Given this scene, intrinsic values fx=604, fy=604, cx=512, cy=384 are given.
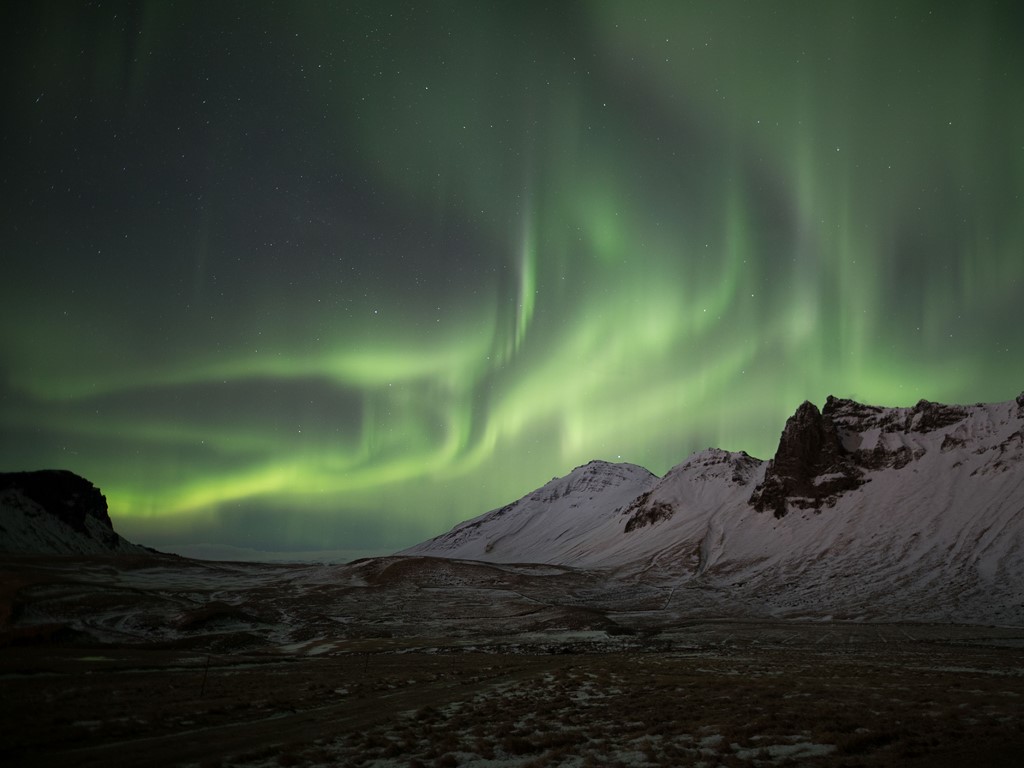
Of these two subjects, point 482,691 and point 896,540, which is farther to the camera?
point 896,540

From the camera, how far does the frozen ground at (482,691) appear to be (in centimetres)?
1858

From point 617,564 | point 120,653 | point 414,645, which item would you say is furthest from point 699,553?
point 120,653

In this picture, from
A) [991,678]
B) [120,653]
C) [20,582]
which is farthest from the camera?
[20,582]

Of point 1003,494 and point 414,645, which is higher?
point 1003,494

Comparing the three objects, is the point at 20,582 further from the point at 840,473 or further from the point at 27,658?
A: the point at 840,473

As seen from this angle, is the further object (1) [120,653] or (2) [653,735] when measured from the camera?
(1) [120,653]

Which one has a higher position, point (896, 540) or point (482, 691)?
point (896, 540)

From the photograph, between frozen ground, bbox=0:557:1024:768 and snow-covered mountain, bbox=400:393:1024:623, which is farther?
snow-covered mountain, bbox=400:393:1024:623

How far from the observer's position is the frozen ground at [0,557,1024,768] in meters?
18.6

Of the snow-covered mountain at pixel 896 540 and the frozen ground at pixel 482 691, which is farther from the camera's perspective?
the snow-covered mountain at pixel 896 540

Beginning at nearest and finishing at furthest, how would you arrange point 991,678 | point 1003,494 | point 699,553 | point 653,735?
point 653,735 < point 991,678 < point 1003,494 < point 699,553

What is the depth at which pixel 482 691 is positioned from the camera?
31516mm

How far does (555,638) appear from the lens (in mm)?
69062

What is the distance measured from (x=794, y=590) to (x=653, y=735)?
127286mm
